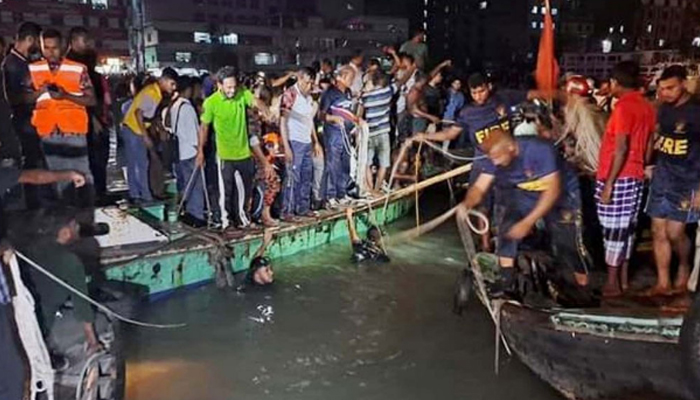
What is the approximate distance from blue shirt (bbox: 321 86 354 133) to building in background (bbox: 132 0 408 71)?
154 feet

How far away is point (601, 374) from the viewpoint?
4773 mm

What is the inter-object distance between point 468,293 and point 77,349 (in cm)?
390

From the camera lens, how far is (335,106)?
9219 mm

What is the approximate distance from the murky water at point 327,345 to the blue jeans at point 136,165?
170 centimetres

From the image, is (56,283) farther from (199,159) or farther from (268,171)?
(268,171)

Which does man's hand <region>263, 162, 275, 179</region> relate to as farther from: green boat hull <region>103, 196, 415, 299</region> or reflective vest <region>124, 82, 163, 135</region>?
reflective vest <region>124, 82, 163, 135</region>

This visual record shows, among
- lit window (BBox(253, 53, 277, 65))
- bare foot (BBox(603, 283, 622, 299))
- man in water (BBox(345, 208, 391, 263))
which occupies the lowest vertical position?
man in water (BBox(345, 208, 391, 263))

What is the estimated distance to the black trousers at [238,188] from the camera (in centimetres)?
792

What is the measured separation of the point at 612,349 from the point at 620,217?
67.6 inches

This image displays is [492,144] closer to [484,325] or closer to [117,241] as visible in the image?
[484,325]

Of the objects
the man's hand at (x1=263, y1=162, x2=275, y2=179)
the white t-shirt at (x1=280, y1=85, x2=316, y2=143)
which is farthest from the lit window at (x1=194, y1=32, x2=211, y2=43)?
the man's hand at (x1=263, y1=162, x2=275, y2=179)

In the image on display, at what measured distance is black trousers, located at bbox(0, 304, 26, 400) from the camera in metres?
3.46

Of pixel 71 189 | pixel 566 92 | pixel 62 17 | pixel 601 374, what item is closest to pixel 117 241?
pixel 71 189

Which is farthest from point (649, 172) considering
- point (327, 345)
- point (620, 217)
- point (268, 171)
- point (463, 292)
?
point (268, 171)
